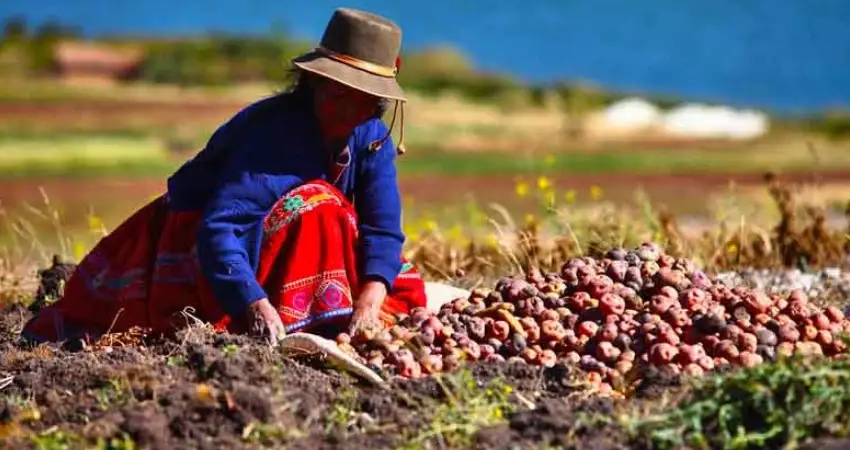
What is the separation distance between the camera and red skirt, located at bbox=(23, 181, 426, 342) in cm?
441

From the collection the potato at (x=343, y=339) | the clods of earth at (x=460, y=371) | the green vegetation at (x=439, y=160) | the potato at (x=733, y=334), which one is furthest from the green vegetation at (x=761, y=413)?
the green vegetation at (x=439, y=160)

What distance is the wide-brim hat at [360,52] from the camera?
13.9ft

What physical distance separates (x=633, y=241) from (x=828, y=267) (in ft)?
2.94

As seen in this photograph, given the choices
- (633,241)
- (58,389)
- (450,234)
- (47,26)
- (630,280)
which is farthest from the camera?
(47,26)

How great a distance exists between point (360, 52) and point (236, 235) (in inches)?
26.1

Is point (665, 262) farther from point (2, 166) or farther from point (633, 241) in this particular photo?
point (2, 166)

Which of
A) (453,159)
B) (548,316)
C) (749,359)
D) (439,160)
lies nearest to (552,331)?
(548,316)

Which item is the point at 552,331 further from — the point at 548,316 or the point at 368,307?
the point at 368,307

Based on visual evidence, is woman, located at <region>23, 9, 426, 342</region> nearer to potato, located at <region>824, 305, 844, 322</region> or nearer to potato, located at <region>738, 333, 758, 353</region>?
potato, located at <region>738, 333, 758, 353</region>

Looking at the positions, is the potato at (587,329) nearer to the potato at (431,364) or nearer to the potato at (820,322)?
the potato at (431,364)

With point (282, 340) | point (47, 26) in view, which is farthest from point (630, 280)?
point (47, 26)

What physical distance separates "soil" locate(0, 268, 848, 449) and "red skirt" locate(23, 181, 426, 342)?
0.35m

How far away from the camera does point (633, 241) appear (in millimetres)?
6238

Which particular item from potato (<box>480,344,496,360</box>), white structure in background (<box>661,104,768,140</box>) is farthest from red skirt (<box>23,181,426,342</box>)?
white structure in background (<box>661,104,768,140</box>)
